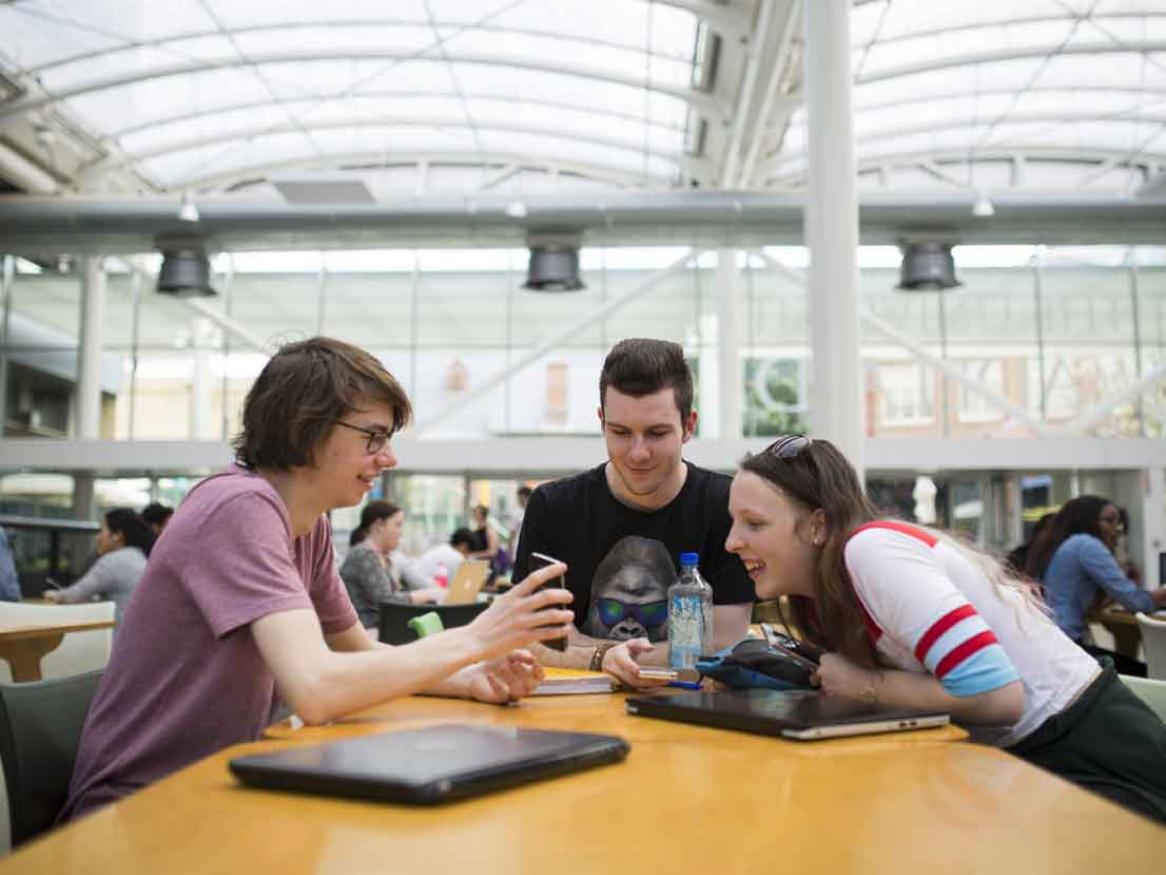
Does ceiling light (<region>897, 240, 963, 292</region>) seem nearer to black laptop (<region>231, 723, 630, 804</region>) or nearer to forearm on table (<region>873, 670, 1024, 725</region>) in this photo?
forearm on table (<region>873, 670, 1024, 725</region>)

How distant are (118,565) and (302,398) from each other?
16.6ft

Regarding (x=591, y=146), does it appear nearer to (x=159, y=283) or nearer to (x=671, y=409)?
(x=159, y=283)

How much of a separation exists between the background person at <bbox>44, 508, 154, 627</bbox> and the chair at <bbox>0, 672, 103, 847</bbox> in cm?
446

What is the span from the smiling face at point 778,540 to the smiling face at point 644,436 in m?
0.50

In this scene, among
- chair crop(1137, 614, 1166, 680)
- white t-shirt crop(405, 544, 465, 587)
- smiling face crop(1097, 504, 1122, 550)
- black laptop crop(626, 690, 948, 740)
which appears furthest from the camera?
white t-shirt crop(405, 544, 465, 587)

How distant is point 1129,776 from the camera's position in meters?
1.68

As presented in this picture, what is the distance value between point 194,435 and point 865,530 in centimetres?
1702

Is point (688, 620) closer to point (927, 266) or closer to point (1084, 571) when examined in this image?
point (1084, 571)

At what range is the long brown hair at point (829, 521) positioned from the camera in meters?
1.86

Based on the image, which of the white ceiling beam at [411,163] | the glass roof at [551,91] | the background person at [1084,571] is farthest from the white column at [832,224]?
the white ceiling beam at [411,163]

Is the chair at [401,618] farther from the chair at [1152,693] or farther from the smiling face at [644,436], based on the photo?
the chair at [1152,693]

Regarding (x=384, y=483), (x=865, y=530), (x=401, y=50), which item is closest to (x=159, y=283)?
(x=401, y=50)

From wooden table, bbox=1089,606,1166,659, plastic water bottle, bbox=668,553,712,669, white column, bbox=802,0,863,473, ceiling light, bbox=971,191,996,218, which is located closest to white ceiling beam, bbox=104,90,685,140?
ceiling light, bbox=971,191,996,218

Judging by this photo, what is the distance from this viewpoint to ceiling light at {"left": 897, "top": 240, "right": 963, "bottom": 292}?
1077 centimetres
